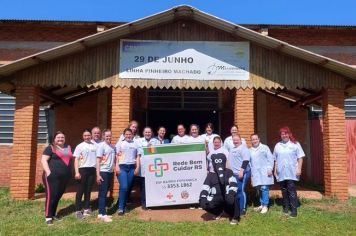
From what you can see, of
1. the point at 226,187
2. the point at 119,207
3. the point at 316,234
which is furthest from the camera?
the point at 119,207

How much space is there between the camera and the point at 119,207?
790cm

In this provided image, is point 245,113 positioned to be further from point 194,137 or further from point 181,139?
point 181,139

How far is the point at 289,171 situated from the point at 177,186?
2.30 metres

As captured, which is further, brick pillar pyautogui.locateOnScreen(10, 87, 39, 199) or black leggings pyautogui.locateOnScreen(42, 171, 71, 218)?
brick pillar pyautogui.locateOnScreen(10, 87, 39, 199)

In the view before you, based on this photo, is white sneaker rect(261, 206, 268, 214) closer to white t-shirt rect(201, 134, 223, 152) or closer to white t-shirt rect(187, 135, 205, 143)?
white t-shirt rect(201, 134, 223, 152)

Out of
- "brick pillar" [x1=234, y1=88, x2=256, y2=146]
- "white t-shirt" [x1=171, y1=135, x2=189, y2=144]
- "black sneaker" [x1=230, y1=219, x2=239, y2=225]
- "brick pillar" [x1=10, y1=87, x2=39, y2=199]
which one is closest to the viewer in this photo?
"black sneaker" [x1=230, y1=219, x2=239, y2=225]

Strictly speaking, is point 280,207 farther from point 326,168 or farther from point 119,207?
point 119,207

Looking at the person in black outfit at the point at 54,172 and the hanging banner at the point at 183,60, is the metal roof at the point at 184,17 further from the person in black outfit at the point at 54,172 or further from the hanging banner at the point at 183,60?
the person in black outfit at the point at 54,172

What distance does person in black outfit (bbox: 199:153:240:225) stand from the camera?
7316 mm

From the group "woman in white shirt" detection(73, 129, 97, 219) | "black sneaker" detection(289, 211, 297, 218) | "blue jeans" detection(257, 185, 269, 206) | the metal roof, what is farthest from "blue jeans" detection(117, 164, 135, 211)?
"black sneaker" detection(289, 211, 297, 218)

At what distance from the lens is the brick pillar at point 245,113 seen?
9547 millimetres

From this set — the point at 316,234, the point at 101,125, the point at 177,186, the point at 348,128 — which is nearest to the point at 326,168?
the point at 316,234

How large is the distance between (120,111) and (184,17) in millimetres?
2703

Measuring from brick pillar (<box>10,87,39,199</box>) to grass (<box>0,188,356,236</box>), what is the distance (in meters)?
0.82
